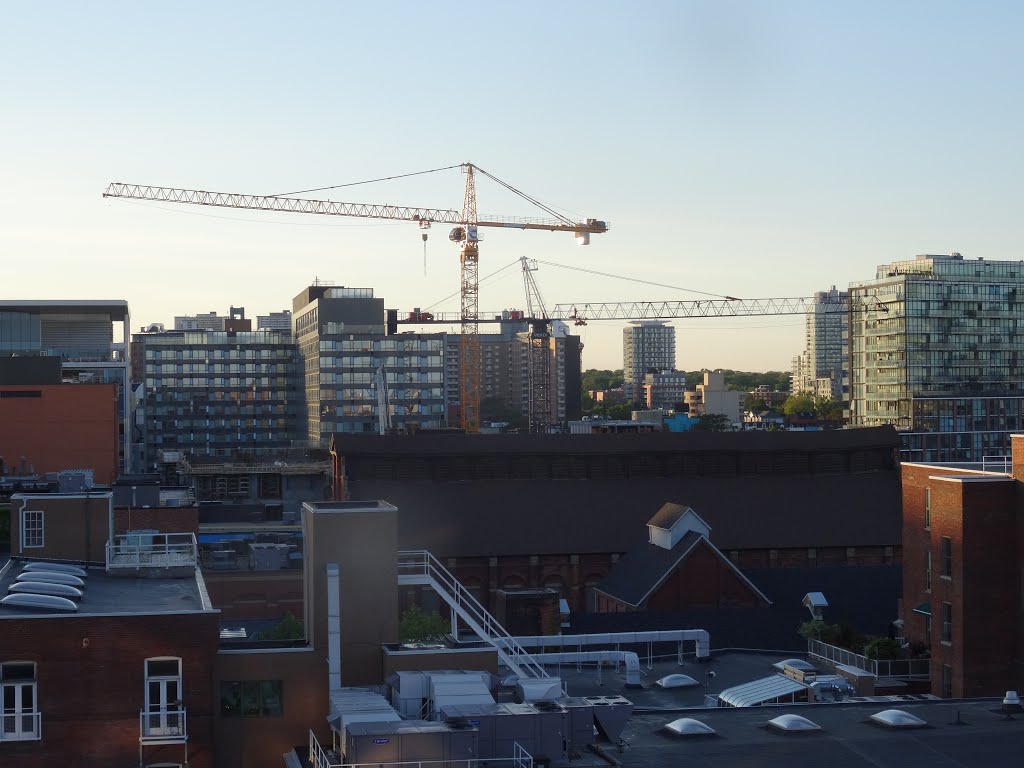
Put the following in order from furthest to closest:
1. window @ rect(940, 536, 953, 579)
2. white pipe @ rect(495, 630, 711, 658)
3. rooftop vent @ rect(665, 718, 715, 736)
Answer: white pipe @ rect(495, 630, 711, 658), window @ rect(940, 536, 953, 579), rooftop vent @ rect(665, 718, 715, 736)

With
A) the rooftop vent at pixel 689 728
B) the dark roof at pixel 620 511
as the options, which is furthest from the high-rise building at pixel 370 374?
the rooftop vent at pixel 689 728

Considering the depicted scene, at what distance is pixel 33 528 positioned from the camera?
42.4 meters

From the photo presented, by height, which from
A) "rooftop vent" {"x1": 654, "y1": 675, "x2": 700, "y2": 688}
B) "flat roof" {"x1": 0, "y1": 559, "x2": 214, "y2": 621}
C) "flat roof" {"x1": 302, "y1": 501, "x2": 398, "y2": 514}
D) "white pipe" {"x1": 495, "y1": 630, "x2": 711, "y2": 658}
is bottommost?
"rooftop vent" {"x1": 654, "y1": 675, "x2": 700, "y2": 688}

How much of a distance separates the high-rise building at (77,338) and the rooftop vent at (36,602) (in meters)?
99.8

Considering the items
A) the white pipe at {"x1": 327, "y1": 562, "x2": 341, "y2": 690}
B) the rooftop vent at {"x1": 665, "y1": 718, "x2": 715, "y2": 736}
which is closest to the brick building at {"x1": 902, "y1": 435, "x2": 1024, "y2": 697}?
the rooftop vent at {"x1": 665, "y1": 718, "x2": 715, "y2": 736}

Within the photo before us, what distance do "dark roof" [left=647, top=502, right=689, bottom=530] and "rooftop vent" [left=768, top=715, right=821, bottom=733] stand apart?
40.9 m

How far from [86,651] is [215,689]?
2937 mm

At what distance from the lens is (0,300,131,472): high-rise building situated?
125812mm

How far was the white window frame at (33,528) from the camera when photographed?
42094 mm

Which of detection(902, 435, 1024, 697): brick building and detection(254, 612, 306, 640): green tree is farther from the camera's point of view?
detection(254, 612, 306, 640): green tree

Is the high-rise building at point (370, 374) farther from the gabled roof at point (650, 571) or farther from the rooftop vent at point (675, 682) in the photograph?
the rooftop vent at point (675, 682)

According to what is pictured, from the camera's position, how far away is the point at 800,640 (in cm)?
6238

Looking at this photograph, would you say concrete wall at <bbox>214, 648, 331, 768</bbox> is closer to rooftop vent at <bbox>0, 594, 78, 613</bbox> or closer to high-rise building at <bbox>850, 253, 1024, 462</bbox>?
rooftop vent at <bbox>0, 594, 78, 613</bbox>

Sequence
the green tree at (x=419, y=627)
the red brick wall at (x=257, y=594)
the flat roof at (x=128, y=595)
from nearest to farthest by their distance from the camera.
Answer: the flat roof at (x=128, y=595)
the green tree at (x=419, y=627)
the red brick wall at (x=257, y=594)
